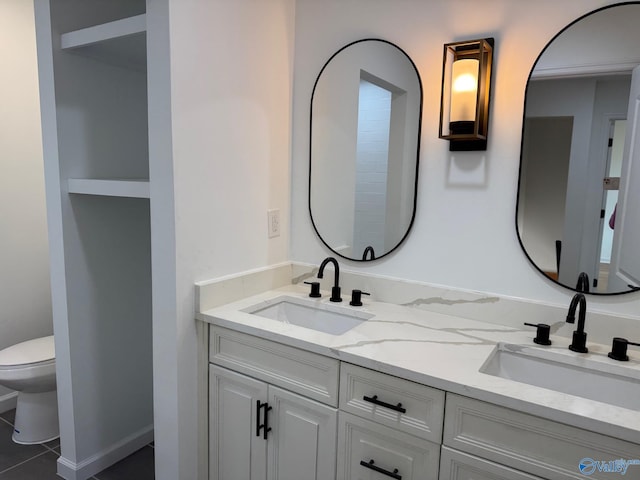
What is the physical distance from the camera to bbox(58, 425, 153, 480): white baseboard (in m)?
2.03

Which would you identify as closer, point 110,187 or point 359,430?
point 359,430

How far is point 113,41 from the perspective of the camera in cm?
171

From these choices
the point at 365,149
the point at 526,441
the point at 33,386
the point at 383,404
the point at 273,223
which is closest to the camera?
the point at 526,441

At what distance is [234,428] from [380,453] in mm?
615

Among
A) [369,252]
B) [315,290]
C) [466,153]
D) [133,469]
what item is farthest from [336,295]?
[133,469]

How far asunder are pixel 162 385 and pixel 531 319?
1396mm

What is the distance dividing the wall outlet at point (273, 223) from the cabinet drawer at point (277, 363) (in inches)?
21.2

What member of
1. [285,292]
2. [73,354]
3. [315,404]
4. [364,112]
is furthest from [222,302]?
[364,112]

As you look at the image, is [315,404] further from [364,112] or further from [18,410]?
[18,410]

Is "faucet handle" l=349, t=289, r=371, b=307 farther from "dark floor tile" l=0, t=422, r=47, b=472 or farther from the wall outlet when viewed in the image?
"dark floor tile" l=0, t=422, r=47, b=472

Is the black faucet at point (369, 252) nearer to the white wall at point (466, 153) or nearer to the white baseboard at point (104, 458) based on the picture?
the white wall at point (466, 153)

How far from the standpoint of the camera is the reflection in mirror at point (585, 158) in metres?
1.47

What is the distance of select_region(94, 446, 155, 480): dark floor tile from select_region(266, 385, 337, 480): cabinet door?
0.81 m

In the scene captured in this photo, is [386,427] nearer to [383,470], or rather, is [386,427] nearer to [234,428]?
[383,470]
